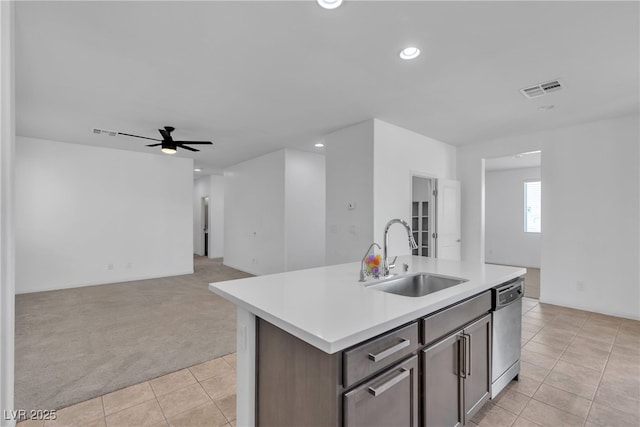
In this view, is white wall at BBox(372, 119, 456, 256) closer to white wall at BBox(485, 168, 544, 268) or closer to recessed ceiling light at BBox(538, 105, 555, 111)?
recessed ceiling light at BBox(538, 105, 555, 111)

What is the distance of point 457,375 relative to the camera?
1638 millimetres

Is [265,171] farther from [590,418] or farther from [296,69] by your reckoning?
[590,418]

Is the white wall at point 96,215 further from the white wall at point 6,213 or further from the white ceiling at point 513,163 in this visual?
the white ceiling at point 513,163

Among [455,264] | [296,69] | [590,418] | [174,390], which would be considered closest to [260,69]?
[296,69]

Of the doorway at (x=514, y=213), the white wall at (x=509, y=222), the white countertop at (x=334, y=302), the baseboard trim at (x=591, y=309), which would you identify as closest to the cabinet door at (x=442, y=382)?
the white countertop at (x=334, y=302)

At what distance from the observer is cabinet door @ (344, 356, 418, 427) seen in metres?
1.10

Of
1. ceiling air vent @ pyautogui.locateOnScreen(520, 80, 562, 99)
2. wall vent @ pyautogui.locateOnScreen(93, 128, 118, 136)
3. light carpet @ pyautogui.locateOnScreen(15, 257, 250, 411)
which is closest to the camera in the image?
light carpet @ pyautogui.locateOnScreen(15, 257, 250, 411)

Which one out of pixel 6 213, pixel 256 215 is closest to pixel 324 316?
pixel 6 213

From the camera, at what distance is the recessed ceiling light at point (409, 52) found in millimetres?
2297

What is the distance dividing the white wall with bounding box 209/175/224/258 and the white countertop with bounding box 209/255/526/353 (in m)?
7.78

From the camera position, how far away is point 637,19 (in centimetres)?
193

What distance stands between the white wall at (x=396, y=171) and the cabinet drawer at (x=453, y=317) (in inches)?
83.1

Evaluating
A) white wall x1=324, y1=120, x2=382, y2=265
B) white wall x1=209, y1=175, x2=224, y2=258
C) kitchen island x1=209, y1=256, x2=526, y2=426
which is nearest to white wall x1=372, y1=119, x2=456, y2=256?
white wall x1=324, y1=120, x2=382, y2=265

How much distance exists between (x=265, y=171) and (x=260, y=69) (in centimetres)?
381
